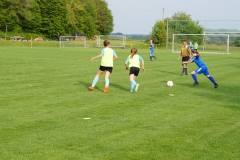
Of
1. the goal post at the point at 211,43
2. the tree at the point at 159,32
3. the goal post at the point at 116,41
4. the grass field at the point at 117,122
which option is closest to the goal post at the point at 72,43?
the goal post at the point at 116,41

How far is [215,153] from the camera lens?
729cm

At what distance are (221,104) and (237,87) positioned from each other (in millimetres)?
4834

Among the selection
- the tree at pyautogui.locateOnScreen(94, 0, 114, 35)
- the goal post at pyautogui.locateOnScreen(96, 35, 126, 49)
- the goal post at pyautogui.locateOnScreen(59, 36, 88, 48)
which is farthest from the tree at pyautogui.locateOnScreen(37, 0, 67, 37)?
the goal post at pyautogui.locateOnScreen(96, 35, 126, 49)

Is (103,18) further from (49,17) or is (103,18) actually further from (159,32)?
(159,32)

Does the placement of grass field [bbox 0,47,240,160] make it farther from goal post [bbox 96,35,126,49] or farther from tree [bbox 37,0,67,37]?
tree [bbox 37,0,67,37]

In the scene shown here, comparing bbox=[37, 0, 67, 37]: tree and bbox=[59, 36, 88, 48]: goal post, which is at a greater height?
bbox=[37, 0, 67, 37]: tree

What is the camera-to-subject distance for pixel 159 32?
252ft

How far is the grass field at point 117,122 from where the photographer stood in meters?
7.31

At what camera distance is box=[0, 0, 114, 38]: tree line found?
90012mm

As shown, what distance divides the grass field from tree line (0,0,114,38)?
7715 centimetres

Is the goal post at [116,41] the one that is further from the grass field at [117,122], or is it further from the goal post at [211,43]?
the grass field at [117,122]

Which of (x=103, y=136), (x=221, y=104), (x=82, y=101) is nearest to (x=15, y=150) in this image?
(x=103, y=136)

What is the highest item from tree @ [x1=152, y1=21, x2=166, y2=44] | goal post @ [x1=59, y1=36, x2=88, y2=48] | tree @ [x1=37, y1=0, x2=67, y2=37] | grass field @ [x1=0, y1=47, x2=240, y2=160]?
tree @ [x1=37, y1=0, x2=67, y2=37]

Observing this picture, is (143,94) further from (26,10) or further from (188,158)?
(26,10)
